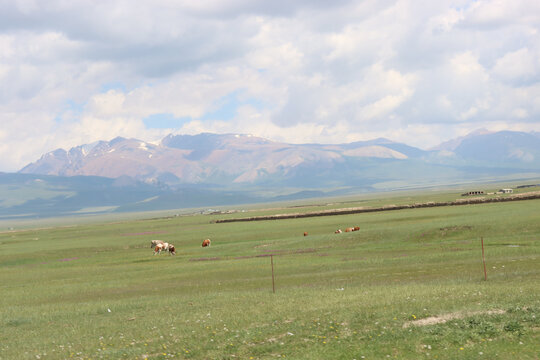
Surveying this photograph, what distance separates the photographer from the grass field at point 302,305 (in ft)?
59.8

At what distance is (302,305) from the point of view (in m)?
25.3

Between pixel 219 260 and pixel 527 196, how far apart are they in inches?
3130

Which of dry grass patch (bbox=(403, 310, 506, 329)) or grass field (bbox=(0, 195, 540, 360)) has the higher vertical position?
dry grass patch (bbox=(403, 310, 506, 329))

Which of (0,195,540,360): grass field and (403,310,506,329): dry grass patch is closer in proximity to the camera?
(0,195,540,360): grass field

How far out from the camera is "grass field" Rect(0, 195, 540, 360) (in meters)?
18.2

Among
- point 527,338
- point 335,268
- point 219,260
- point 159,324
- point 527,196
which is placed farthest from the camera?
point 527,196

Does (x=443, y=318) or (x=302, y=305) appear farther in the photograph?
(x=302, y=305)

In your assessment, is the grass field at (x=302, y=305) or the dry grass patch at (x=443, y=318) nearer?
the grass field at (x=302, y=305)

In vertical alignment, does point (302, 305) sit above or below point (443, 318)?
below

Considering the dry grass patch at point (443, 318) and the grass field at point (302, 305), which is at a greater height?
the dry grass patch at point (443, 318)

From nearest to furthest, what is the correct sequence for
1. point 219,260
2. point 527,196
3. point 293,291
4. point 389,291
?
point 389,291 → point 293,291 → point 219,260 → point 527,196

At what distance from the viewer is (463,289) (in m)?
25.6

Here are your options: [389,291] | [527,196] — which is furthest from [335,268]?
[527,196]

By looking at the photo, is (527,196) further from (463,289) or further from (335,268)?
(463,289)
